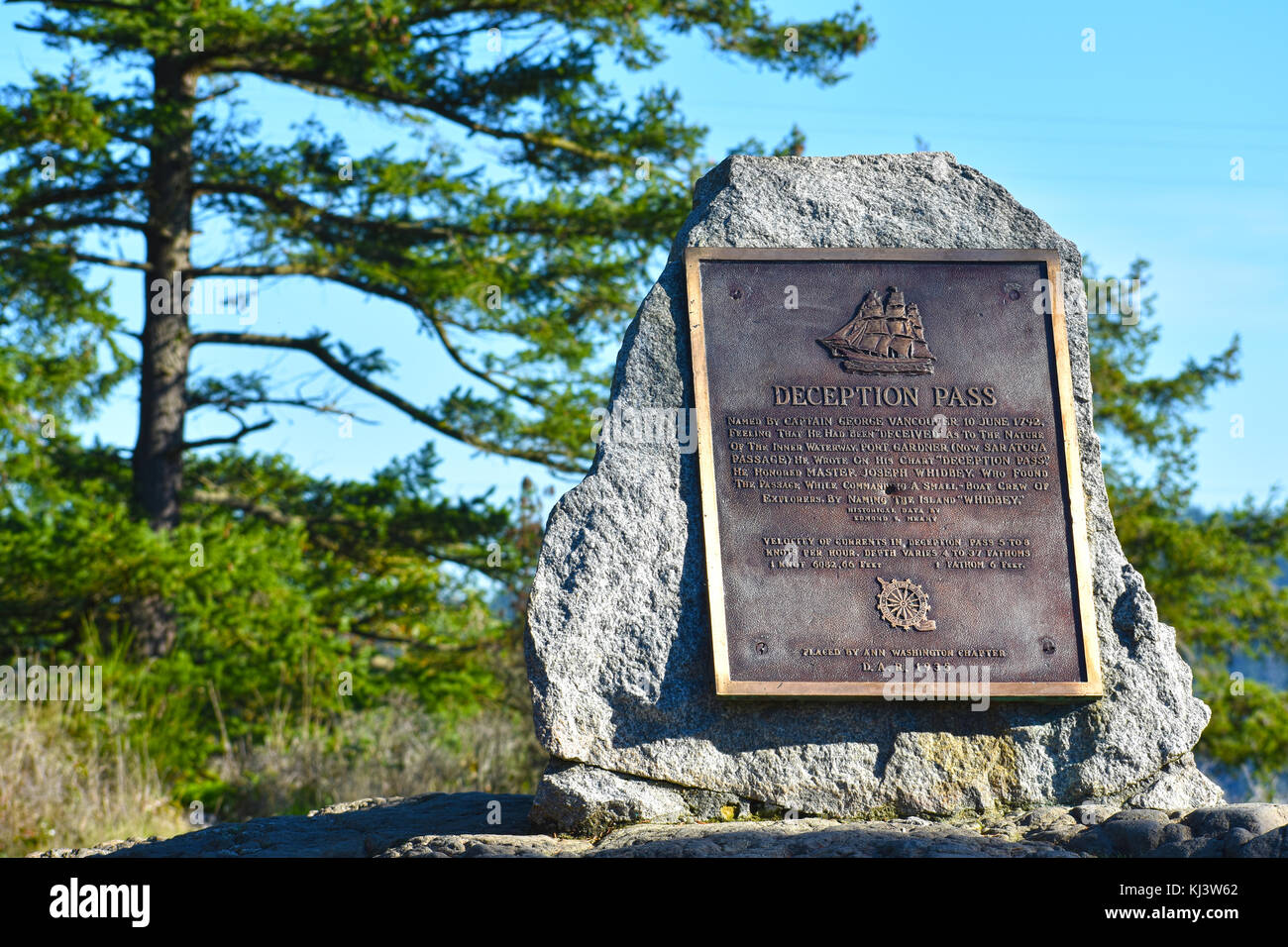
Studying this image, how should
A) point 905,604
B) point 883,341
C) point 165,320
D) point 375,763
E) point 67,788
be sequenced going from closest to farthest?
point 905,604, point 883,341, point 67,788, point 375,763, point 165,320

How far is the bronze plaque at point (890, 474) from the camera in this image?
4.22m

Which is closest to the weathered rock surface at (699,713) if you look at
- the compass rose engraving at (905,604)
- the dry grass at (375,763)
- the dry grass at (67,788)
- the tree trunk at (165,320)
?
the compass rose engraving at (905,604)

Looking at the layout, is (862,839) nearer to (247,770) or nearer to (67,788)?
(67,788)

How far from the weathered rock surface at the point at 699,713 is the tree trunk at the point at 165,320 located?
7.26 metres

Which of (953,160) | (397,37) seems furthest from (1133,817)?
(397,37)

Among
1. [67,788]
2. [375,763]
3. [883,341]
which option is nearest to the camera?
[883,341]

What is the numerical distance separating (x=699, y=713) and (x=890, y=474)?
117cm

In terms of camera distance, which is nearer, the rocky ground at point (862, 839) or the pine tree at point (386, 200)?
the rocky ground at point (862, 839)

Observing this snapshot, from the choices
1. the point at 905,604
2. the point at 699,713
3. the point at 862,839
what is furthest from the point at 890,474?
the point at 862,839

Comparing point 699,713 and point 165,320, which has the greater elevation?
point 165,320

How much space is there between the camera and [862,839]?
3629 mm

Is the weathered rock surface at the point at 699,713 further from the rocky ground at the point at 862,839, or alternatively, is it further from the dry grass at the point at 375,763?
the dry grass at the point at 375,763

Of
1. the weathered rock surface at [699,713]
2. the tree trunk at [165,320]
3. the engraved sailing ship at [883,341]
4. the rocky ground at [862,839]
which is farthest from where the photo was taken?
the tree trunk at [165,320]
